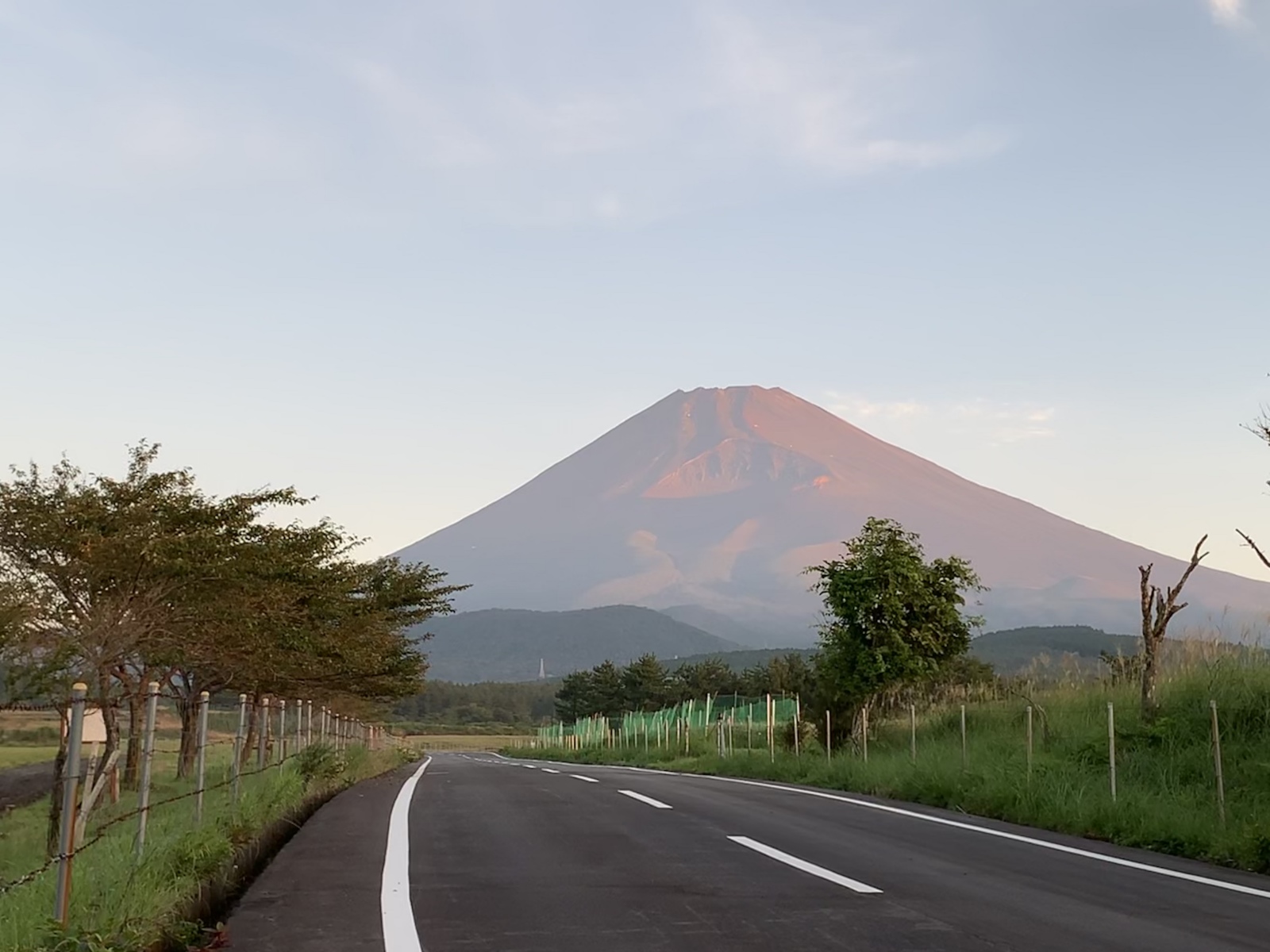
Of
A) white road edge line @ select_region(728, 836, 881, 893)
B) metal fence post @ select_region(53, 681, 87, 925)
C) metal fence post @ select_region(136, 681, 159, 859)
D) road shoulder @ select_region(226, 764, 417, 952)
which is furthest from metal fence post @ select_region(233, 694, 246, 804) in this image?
metal fence post @ select_region(53, 681, 87, 925)

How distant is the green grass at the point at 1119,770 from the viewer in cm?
1016

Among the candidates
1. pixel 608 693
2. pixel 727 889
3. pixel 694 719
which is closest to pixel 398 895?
pixel 727 889

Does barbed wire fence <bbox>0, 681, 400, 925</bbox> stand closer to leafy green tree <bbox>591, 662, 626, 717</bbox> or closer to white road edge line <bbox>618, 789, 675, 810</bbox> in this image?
white road edge line <bbox>618, 789, 675, 810</bbox>

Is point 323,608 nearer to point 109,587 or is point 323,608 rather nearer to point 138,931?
point 109,587

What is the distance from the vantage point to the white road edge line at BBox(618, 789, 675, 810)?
1323 cm

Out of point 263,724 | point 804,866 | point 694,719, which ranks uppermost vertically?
point 263,724

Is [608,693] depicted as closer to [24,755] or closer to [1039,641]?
[24,755]

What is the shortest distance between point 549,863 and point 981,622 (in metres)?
14.5

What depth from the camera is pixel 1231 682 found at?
1344cm

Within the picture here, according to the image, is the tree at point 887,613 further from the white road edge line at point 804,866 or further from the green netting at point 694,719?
the white road edge line at point 804,866

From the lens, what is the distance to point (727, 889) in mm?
7168

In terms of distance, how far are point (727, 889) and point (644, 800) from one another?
24.0ft

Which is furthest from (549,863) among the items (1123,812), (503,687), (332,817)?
(503,687)

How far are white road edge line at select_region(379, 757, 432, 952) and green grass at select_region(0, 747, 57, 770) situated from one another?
31696 mm
